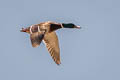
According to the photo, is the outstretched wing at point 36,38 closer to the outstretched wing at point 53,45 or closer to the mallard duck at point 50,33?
the mallard duck at point 50,33

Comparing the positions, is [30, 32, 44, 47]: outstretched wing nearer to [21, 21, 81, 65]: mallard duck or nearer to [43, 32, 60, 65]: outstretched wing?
[21, 21, 81, 65]: mallard duck

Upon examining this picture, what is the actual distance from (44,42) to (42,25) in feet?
2.30

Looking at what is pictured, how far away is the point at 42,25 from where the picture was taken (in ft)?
106

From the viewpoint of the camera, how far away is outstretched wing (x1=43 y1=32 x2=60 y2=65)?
32.2 meters

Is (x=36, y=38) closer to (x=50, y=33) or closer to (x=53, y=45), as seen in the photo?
(x=53, y=45)

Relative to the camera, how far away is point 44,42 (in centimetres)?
3247

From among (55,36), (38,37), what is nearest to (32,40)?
(38,37)

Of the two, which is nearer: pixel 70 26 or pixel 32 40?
pixel 32 40

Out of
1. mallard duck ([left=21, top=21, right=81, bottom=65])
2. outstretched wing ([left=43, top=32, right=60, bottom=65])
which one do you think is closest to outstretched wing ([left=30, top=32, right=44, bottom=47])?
mallard duck ([left=21, top=21, right=81, bottom=65])

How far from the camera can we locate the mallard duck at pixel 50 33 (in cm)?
3173

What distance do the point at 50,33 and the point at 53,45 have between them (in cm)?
58

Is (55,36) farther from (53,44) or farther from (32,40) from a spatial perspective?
(32,40)

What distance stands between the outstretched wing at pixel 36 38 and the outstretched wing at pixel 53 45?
120cm

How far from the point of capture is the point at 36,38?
101 ft
